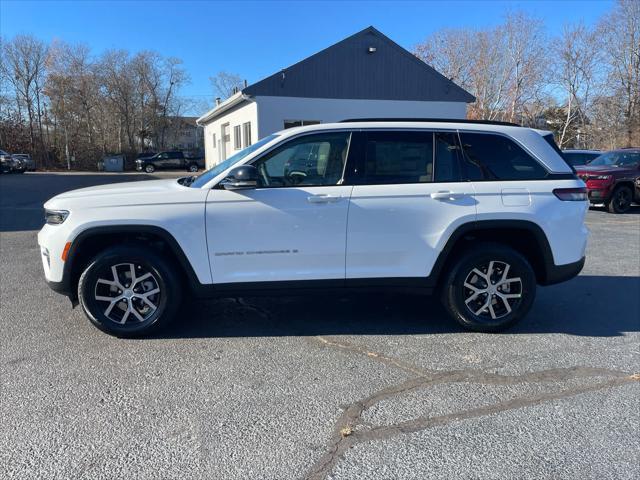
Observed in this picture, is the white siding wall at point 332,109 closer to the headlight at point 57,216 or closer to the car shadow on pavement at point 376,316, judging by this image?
the car shadow on pavement at point 376,316

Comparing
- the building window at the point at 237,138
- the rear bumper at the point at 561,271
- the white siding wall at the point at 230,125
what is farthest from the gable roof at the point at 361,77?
the rear bumper at the point at 561,271

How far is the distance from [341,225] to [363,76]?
56.7ft

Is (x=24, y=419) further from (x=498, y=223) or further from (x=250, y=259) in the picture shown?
(x=498, y=223)

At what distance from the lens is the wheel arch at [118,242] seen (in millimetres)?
3855

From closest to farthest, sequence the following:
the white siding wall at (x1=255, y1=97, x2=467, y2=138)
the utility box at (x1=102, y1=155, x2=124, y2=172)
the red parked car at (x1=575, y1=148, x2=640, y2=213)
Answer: the red parked car at (x1=575, y1=148, x2=640, y2=213)
the white siding wall at (x1=255, y1=97, x2=467, y2=138)
the utility box at (x1=102, y1=155, x2=124, y2=172)

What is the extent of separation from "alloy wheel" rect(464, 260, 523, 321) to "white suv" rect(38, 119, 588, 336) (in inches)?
0.4

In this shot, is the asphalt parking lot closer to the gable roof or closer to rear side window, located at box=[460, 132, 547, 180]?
rear side window, located at box=[460, 132, 547, 180]

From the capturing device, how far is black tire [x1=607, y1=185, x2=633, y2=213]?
502 inches

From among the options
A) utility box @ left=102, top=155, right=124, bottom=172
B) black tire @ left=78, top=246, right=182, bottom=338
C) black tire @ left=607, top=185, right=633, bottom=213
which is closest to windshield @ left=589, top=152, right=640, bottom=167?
black tire @ left=607, top=185, right=633, bottom=213

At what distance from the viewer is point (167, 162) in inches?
1580

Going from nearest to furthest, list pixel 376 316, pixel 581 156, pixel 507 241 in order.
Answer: pixel 507 241 → pixel 376 316 → pixel 581 156

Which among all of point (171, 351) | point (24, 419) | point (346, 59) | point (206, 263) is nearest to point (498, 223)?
point (206, 263)

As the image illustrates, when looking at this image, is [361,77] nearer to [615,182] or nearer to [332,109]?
[332,109]

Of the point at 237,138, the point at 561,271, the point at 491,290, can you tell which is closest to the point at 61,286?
the point at 491,290
